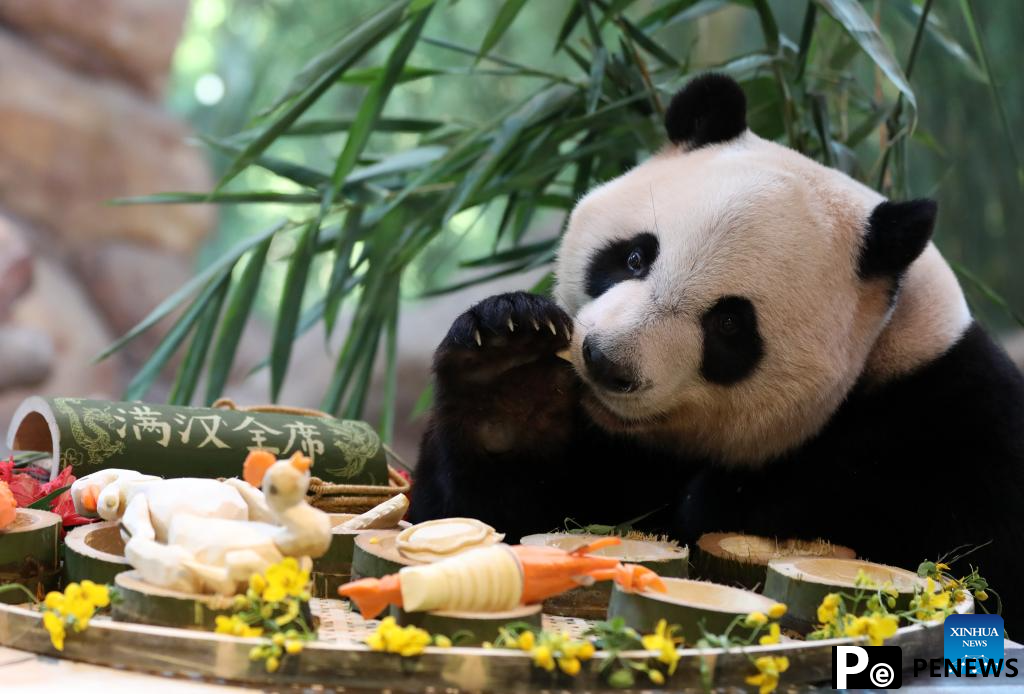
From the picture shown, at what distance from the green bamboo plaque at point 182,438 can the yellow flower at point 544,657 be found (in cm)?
57

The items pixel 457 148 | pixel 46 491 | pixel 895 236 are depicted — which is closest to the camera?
pixel 46 491

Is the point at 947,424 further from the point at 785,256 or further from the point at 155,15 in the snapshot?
the point at 155,15

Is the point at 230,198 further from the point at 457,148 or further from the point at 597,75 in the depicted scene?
the point at 597,75

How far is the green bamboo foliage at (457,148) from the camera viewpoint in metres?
1.61

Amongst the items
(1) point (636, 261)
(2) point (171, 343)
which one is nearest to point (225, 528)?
(1) point (636, 261)

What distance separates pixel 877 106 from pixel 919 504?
3.03 ft

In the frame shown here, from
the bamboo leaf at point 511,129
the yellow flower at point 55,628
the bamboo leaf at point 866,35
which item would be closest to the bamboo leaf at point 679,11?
the bamboo leaf at point 511,129

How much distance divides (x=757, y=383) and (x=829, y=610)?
1.24ft

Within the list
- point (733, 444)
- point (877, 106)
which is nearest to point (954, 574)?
point (733, 444)

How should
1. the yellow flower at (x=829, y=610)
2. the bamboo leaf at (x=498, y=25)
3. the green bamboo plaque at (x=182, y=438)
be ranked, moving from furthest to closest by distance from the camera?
the bamboo leaf at (x=498, y=25) < the green bamboo plaque at (x=182, y=438) < the yellow flower at (x=829, y=610)

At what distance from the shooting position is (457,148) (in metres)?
1.70

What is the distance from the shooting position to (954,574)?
1.08 m

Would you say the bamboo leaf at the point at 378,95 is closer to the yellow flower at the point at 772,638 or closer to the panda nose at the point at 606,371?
the panda nose at the point at 606,371

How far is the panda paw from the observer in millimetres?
1019
